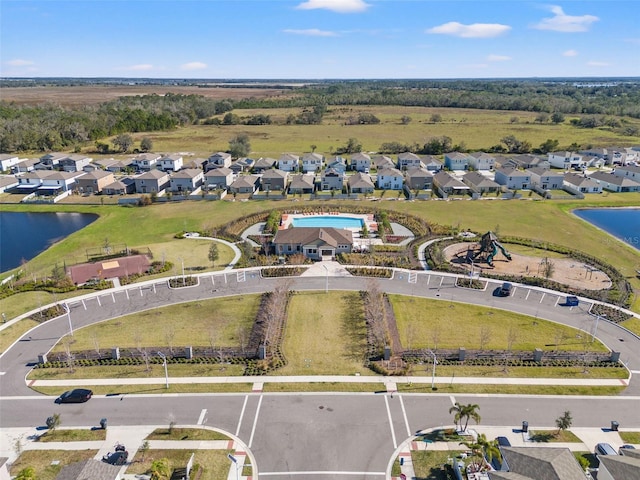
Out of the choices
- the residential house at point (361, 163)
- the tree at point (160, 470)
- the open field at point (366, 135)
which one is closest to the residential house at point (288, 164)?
the residential house at point (361, 163)

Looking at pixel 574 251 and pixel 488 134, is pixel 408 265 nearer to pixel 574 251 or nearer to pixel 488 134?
pixel 574 251

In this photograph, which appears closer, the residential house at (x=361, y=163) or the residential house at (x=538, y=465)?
the residential house at (x=538, y=465)

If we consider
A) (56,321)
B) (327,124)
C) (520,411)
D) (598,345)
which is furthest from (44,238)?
(327,124)

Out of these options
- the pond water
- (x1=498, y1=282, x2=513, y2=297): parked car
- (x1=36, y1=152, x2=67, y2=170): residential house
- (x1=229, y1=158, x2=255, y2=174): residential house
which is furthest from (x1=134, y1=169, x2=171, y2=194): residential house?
(x1=498, y1=282, x2=513, y2=297): parked car

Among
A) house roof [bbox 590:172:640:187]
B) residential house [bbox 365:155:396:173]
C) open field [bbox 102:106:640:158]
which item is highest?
open field [bbox 102:106:640:158]

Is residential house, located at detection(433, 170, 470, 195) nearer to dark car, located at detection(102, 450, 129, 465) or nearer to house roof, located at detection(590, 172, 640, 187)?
house roof, located at detection(590, 172, 640, 187)

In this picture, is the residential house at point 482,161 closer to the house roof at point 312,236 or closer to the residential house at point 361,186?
the residential house at point 361,186
